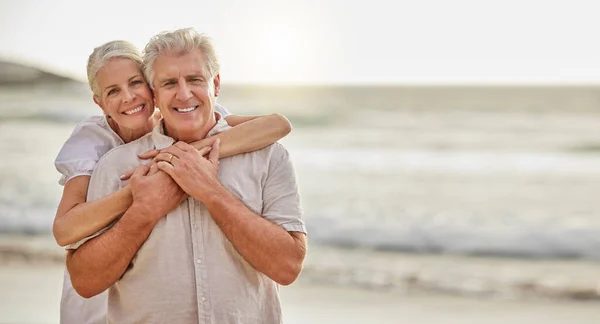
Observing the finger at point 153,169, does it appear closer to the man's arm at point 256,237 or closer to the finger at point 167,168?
the finger at point 167,168

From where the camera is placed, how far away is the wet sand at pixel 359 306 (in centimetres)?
520

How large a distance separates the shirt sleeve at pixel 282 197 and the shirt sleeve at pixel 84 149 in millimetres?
466

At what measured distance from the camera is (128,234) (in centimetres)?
213

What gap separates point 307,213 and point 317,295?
3.77 m

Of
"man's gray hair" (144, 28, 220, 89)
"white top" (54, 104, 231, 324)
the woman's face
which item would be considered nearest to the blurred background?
"white top" (54, 104, 231, 324)

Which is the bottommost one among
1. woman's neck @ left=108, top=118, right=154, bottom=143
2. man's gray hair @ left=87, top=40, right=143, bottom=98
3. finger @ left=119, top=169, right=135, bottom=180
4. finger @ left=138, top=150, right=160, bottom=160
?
finger @ left=119, top=169, right=135, bottom=180

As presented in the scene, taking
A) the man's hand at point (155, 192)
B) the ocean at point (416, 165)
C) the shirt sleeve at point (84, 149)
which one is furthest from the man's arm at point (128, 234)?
the ocean at point (416, 165)

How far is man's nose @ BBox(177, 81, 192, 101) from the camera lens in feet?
7.14

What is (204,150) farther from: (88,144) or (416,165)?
(416,165)

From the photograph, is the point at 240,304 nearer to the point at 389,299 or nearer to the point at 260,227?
the point at 260,227

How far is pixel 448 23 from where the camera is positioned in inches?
701

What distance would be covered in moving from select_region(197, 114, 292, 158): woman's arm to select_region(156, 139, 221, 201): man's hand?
0.18 ft

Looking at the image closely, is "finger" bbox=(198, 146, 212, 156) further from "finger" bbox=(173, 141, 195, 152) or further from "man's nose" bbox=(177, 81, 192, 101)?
"man's nose" bbox=(177, 81, 192, 101)

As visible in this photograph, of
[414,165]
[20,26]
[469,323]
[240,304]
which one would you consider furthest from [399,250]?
[20,26]
